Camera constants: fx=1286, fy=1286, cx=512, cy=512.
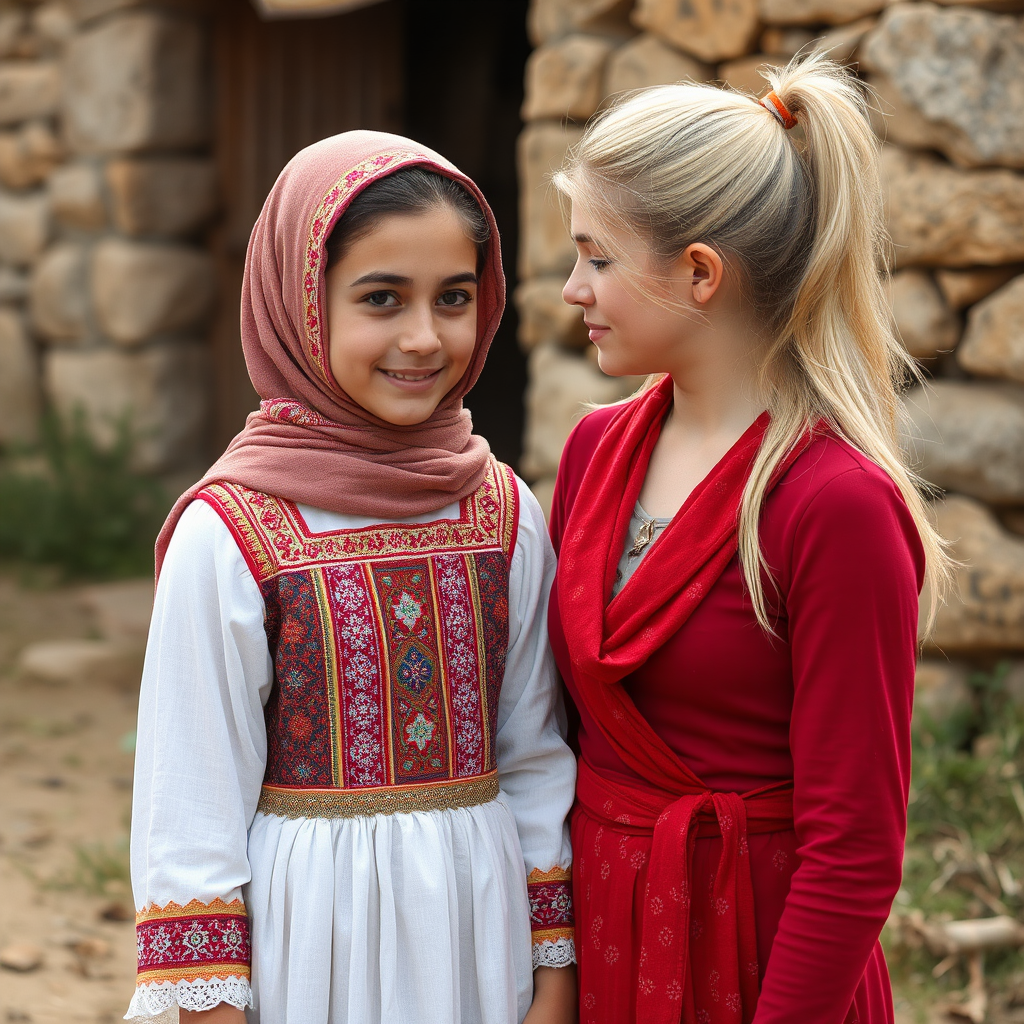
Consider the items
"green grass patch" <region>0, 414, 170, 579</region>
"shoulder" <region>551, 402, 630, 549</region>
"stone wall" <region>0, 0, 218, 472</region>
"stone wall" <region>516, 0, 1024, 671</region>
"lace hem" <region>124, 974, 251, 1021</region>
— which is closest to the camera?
"lace hem" <region>124, 974, 251, 1021</region>

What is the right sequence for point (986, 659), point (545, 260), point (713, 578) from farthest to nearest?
point (545, 260) < point (986, 659) < point (713, 578)

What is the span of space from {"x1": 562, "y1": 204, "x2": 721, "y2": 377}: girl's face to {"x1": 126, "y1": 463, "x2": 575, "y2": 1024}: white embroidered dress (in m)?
0.31

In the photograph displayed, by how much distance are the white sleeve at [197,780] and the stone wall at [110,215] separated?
4053mm

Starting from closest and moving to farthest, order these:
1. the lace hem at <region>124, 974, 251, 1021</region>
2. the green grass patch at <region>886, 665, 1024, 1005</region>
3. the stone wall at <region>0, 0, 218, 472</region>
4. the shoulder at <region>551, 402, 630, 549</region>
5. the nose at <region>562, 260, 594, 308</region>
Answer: the lace hem at <region>124, 974, 251, 1021</region> → the nose at <region>562, 260, 594, 308</region> → the shoulder at <region>551, 402, 630, 549</region> → the green grass patch at <region>886, 665, 1024, 1005</region> → the stone wall at <region>0, 0, 218, 472</region>

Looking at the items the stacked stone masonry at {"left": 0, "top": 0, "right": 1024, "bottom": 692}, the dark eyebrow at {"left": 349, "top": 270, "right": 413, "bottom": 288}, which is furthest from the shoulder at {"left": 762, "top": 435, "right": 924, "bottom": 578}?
the stacked stone masonry at {"left": 0, "top": 0, "right": 1024, "bottom": 692}

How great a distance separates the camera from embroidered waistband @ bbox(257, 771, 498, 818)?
5.08ft

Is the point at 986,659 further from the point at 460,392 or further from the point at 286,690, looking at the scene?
the point at 286,690

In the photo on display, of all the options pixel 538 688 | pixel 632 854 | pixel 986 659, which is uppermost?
pixel 538 688

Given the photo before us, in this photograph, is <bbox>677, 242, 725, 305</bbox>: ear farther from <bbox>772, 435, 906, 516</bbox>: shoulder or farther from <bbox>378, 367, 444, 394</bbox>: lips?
<bbox>378, 367, 444, 394</bbox>: lips

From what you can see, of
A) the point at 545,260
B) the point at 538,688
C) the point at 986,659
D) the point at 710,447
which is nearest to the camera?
the point at 710,447

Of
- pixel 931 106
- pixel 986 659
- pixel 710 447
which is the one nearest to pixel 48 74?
pixel 931 106

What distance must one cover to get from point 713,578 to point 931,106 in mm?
1926

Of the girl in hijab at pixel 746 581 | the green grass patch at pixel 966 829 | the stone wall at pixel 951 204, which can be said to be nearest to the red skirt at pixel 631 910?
the girl in hijab at pixel 746 581

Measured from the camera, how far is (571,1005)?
166 centimetres
